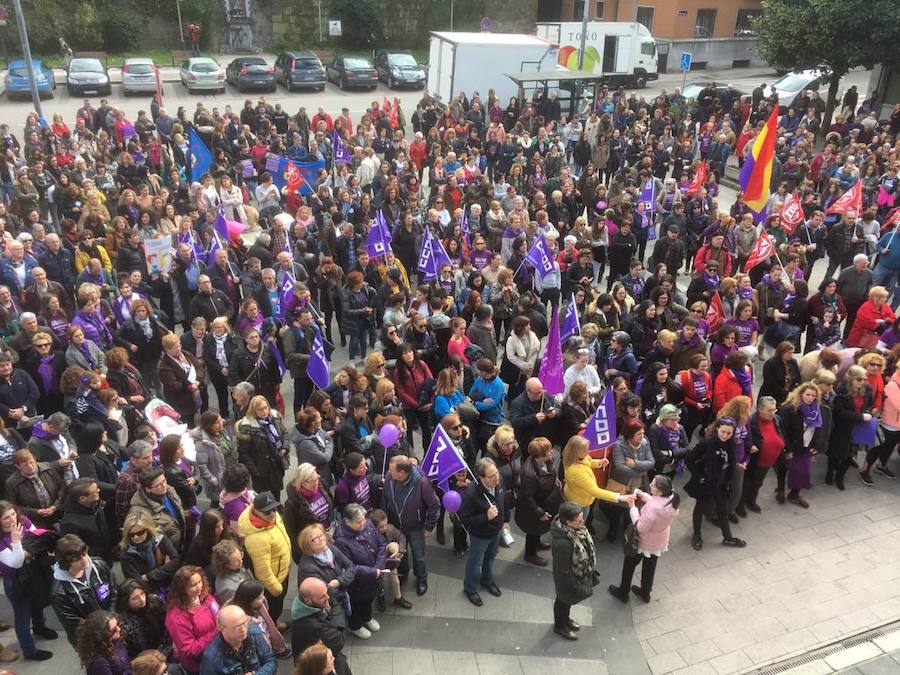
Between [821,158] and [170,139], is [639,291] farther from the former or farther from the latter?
[170,139]

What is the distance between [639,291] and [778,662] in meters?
5.17

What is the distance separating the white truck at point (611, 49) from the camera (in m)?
31.2

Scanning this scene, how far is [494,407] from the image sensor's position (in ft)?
25.4

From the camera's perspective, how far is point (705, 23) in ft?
136

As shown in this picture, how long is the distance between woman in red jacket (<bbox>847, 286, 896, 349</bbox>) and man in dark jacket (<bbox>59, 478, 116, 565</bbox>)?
8.93 m

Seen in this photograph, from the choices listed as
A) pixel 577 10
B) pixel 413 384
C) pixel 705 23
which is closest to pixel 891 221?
pixel 413 384

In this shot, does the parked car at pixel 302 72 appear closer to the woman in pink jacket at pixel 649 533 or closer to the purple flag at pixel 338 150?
the purple flag at pixel 338 150

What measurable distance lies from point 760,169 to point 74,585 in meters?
11.1

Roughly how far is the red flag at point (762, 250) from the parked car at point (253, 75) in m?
25.1

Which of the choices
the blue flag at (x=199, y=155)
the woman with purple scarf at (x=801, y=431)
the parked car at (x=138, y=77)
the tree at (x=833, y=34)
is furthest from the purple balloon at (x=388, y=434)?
the parked car at (x=138, y=77)

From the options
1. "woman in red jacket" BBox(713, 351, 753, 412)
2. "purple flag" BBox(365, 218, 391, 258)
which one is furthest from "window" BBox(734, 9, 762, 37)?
"woman in red jacket" BBox(713, 351, 753, 412)

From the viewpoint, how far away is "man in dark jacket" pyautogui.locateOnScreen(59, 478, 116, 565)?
577 cm

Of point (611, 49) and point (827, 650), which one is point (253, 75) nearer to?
point (611, 49)

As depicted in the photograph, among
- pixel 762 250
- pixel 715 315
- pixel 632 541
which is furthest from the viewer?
pixel 762 250
